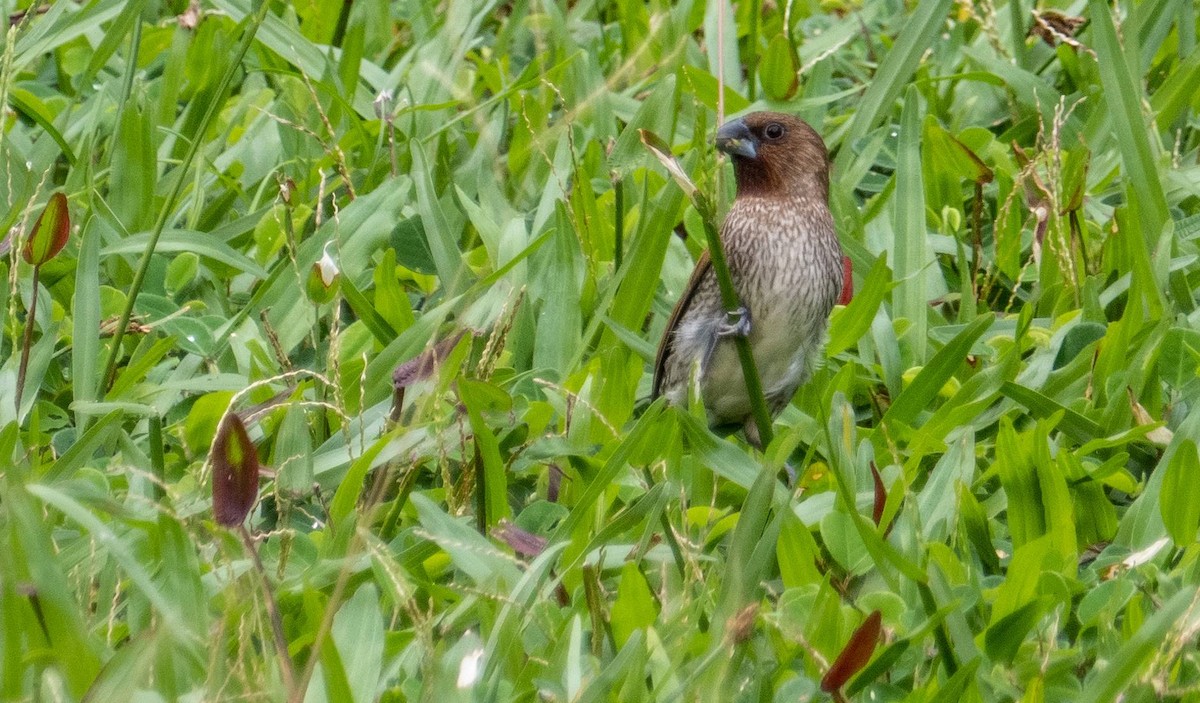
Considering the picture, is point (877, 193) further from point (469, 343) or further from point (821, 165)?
point (469, 343)

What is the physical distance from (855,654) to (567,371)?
1637 millimetres

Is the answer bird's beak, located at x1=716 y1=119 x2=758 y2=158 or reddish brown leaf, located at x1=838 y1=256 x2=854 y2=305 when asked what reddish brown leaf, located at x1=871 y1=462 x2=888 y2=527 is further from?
bird's beak, located at x1=716 y1=119 x2=758 y2=158

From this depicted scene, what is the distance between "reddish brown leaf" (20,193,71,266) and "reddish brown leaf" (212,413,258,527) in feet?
4.14

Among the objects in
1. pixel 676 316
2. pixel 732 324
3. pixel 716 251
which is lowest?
pixel 676 316

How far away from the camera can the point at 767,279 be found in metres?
4.22

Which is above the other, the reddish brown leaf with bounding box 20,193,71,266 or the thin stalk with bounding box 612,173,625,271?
the reddish brown leaf with bounding box 20,193,71,266

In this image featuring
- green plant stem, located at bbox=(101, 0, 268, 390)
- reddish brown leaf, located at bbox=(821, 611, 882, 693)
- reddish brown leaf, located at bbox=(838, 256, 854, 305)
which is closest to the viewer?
reddish brown leaf, located at bbox=(821, 611, 882, 693)

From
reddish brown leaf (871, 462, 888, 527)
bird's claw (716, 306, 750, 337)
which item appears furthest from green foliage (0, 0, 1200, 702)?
bird's claw (716, 306, 750, 337)

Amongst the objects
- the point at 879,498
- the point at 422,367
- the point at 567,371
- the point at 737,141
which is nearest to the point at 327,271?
the point at 422,367

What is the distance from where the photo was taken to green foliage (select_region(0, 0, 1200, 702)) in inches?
108

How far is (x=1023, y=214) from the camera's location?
193 inches

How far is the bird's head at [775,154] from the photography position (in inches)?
173

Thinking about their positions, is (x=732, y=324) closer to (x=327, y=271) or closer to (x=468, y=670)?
(x=327, y=271)

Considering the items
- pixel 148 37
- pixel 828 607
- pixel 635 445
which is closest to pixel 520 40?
pixel 148 37
